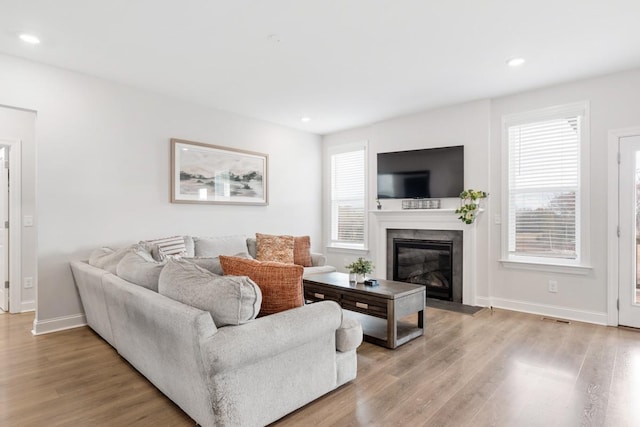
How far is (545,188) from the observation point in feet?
13.5

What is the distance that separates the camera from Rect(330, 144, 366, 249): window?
5.98 m

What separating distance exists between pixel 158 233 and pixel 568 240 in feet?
15.8

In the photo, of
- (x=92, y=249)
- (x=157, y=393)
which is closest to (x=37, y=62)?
(x=92, y=249)

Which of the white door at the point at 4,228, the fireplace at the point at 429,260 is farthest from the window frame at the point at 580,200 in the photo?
the white door at the point at 4,228

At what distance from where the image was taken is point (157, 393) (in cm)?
232

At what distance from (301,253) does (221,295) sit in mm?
3224

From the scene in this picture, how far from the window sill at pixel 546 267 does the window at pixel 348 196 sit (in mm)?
2255

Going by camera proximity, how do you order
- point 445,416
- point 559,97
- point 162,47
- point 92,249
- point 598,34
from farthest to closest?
1. point 559,97
2. point 92,249
3. point 162,47
4. point 598,34
5. point 445,416

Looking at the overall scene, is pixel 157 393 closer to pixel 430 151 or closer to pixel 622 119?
pixel 430 151

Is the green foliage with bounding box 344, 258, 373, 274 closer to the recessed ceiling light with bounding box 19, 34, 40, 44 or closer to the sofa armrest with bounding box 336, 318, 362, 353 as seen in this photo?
the sofa armrest with bounding box 336, 318, 362, 353

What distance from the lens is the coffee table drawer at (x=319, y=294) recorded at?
3.50 meters

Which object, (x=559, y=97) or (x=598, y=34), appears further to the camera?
(x=559, y=97)

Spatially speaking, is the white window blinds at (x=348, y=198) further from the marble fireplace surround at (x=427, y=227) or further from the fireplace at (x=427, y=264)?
the fireplace at (x=427, y=264)

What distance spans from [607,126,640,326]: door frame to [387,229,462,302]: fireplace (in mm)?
1541
